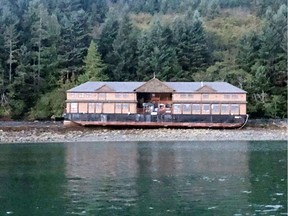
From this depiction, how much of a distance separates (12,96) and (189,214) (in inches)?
1708

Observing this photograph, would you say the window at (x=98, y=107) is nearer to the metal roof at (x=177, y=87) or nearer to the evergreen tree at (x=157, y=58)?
the metal roof at (x=177, y=87)

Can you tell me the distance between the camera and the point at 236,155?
31.3 m

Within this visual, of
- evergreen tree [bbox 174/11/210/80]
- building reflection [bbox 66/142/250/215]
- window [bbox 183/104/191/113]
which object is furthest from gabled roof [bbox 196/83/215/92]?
building reflection [bbox 66/142/250/215]

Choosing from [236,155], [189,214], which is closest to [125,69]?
[236,155]

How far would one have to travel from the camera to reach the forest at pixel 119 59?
189 feet

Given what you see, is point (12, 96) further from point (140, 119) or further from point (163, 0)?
point (163, 0)

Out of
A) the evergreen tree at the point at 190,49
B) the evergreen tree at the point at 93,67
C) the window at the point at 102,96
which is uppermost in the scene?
the evergreen tree at the point at 190,49

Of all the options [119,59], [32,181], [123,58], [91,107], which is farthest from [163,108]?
[32,181]

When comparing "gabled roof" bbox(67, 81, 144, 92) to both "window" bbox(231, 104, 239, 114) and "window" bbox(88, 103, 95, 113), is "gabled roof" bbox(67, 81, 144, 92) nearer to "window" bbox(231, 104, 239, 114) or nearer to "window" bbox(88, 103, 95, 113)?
"window" bbox(88, 103, 95, 113)

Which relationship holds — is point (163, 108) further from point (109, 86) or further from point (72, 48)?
point (72, 48)

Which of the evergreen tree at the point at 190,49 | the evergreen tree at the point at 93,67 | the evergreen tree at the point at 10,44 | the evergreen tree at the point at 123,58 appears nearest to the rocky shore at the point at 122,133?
the evergreen tree at the point at 10,44

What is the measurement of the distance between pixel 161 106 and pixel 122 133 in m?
7.95

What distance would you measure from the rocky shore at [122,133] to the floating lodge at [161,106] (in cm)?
133

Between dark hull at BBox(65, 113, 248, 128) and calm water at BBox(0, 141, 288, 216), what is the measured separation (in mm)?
13973
